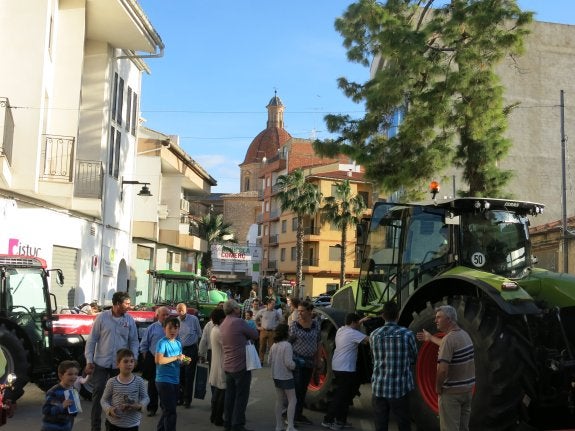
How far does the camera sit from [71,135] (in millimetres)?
20156

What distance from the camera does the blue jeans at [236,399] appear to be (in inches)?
→ 353

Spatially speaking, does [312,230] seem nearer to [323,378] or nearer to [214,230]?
[214,230]

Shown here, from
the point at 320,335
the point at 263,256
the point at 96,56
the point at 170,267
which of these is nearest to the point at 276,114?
the point at 263,256

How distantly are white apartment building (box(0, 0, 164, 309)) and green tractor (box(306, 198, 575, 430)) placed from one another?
10.0 metres

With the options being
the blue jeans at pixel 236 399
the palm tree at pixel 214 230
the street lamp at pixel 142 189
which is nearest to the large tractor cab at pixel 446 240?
the blue jeans at pixel 236 399

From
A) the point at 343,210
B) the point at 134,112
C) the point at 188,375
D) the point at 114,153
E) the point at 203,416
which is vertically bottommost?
the point at 203,416

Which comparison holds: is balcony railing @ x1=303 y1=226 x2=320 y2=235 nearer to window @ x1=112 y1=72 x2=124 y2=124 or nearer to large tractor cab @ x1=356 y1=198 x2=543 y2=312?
window @ x1=112 y1=72 x2=124 y2=124

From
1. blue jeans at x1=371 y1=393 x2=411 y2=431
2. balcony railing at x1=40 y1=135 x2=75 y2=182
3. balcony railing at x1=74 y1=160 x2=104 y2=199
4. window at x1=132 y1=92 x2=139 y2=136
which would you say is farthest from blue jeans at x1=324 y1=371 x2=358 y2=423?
window at x1=132 y1=92 x2=139 y2=136

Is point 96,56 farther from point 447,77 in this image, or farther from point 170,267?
point 170,267

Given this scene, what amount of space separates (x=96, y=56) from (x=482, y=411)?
1902 centimetres

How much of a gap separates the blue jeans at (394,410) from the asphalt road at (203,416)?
2.34 metres

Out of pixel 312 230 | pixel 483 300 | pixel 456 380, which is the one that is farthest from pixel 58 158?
pixel 312 230

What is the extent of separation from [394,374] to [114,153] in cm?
1894

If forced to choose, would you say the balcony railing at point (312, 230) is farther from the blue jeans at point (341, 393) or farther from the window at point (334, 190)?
the blue jeans at point (341, 393)
